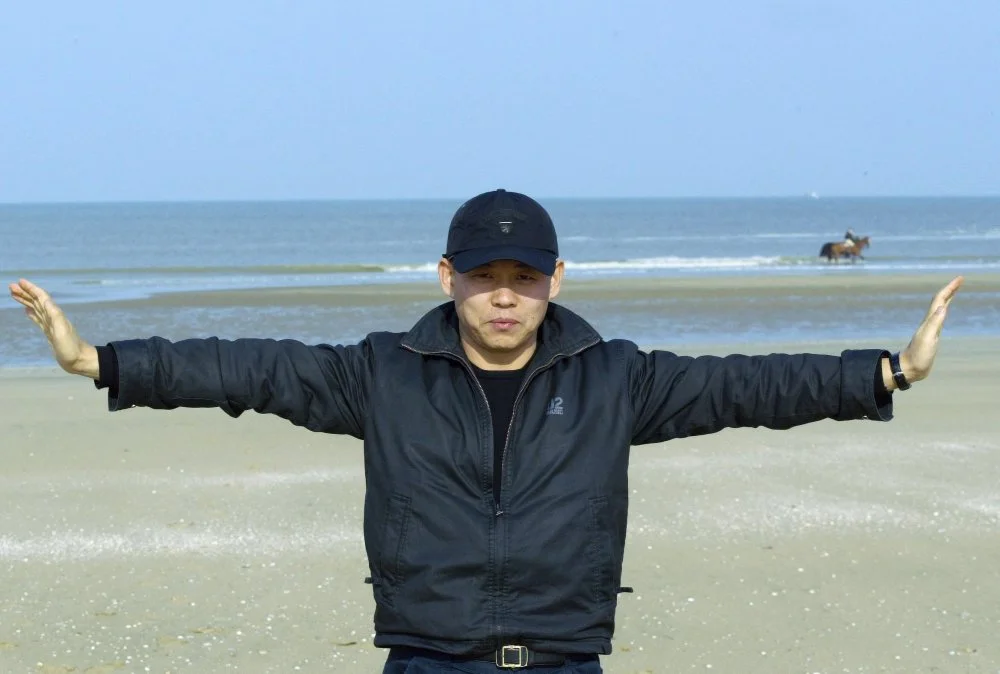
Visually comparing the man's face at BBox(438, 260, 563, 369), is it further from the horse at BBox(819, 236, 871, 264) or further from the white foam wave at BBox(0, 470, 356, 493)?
the horse at BBox(819, 236, 871, 264)

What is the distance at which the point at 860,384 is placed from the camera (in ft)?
11.2

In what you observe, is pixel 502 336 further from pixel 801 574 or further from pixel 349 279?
pixel 349 279

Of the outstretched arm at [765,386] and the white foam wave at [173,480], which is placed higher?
the outstretched arm at [765,386]

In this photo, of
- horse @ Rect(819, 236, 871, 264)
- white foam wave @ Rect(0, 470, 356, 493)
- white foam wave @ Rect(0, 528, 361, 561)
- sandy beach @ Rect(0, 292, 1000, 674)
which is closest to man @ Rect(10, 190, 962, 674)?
sandy beach @ Rect(0, 292, 1000, 674)

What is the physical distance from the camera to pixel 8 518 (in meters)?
7.83

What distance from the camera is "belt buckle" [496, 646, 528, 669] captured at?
3.14 metres

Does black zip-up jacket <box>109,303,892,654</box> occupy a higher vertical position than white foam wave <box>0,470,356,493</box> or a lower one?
higher

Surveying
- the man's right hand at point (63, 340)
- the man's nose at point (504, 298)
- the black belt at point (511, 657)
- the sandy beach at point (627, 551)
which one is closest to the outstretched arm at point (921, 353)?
the man's nose at point (504, 298)

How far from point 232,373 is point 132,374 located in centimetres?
24

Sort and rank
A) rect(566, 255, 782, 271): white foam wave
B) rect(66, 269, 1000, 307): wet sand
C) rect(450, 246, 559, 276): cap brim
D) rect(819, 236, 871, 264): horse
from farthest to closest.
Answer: rect(566, 255, 782, 271): white foam wave
rect(819, 236, 871, 264): horse
rect(66, 269, 1000, 307): wet sand
rect(450, 246, 559, 276): cap brim

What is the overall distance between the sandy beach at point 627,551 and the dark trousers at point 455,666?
247cm

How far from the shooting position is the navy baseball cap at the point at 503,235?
3.31 meters

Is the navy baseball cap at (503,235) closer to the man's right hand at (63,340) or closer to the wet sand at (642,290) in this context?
the man's right hand at (63,340)

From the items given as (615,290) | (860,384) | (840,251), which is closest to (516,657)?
(860,384)
